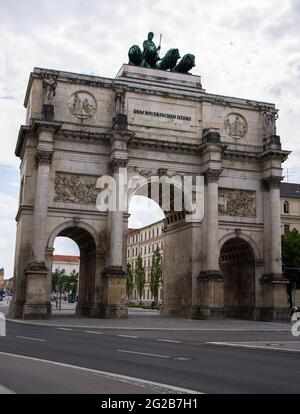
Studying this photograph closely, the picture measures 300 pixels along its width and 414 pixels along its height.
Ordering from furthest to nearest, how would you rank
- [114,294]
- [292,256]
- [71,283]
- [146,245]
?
[71,283]
[146,245]
[292,256]
[114,294]

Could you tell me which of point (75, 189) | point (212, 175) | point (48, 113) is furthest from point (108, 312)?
point (48, 113)

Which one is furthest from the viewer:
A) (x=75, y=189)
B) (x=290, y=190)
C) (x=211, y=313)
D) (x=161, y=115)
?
(x=290, y=190)

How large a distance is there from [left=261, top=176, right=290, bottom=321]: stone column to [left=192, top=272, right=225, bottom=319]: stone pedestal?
12.9 ft

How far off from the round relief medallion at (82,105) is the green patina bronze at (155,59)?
584 cm

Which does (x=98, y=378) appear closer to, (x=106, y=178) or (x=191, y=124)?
(x=106, y=178)

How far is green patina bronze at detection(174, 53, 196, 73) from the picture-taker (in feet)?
134

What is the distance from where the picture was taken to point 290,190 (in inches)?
2881

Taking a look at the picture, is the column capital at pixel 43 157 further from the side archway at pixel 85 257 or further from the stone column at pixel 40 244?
the side archway at pixel 85 257

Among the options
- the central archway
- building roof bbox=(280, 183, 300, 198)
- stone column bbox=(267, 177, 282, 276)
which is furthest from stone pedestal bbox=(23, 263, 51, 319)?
building roof bbox=(280, 183, 300, 198)

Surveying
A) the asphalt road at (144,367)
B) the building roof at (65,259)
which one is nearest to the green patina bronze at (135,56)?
the asphalt road at (144,367)

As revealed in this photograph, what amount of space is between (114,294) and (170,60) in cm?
1874

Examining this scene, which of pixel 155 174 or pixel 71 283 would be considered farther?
pixel 71 283

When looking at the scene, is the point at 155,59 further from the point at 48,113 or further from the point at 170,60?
the point at 48,113
